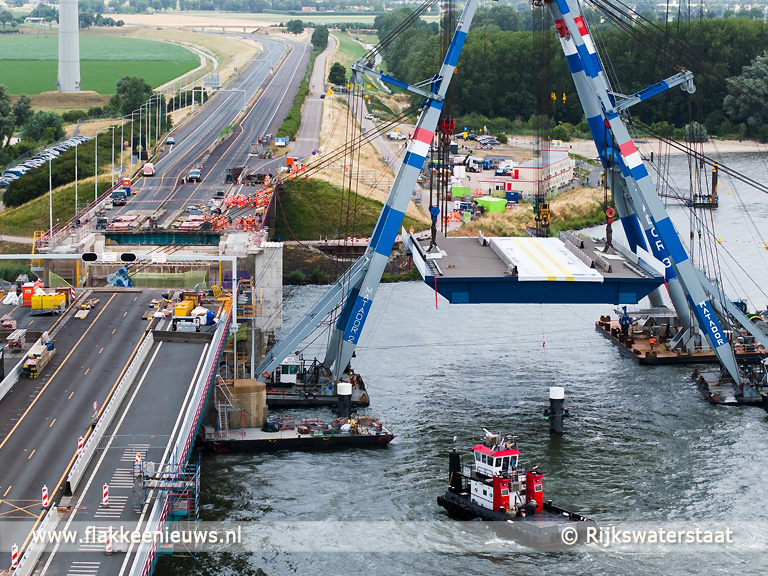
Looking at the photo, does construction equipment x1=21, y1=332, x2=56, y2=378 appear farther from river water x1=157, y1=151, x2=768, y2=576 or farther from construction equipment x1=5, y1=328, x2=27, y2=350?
river water x1=157, y1=151, x2=768, y2=576

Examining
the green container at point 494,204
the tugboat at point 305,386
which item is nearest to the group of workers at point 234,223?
the tugboat at point 305,386

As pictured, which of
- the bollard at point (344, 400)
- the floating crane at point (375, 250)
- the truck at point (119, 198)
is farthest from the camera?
the truck at point (119, 198)

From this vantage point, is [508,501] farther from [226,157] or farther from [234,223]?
[226,157]

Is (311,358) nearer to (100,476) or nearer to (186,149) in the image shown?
(100,476)

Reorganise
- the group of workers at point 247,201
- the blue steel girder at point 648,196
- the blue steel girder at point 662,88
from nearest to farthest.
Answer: the blue steel girder at point 648,196, the blue steel girder at point 662,88, the group of workers at point 247,201

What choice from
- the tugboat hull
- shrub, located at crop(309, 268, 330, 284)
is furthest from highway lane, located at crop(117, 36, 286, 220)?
the tugboat hull

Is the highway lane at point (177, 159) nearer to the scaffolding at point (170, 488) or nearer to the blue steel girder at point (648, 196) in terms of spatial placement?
the blue steel girder at point (648, 196)
